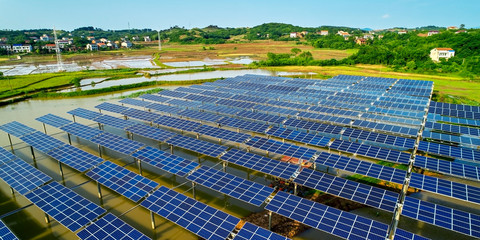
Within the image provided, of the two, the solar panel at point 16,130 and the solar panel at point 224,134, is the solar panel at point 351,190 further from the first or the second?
the solar panel at point 16,130

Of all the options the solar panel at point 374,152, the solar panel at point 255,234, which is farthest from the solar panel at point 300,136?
the solar panel at point 255,234

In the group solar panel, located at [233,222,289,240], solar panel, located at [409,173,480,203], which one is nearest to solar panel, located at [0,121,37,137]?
solar panel, located at [233,222,289,240]

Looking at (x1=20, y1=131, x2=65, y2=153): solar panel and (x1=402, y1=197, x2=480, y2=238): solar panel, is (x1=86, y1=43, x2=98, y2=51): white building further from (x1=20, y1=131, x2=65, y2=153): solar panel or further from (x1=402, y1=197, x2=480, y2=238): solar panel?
(x1=402, y1=197, x2=480, y2=238): solar panel

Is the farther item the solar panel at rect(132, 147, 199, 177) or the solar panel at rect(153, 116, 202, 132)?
the solar panel at rect(153, 116, 202, 132)

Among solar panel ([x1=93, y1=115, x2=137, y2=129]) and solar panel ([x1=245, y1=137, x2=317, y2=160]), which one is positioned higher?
solar panel ([x1=93, y1=115, x2=137, y2=129])

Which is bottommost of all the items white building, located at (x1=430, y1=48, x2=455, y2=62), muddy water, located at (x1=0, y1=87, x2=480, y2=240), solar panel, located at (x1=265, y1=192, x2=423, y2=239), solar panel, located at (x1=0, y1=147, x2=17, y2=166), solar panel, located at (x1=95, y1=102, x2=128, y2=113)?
muddy water, located at (x1=0, y1=87, x2=480, y2=240)

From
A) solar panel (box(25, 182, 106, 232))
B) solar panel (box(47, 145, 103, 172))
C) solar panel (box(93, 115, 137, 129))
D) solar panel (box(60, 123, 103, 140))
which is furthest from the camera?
solar panel (box(93, 115, 137, 129))
